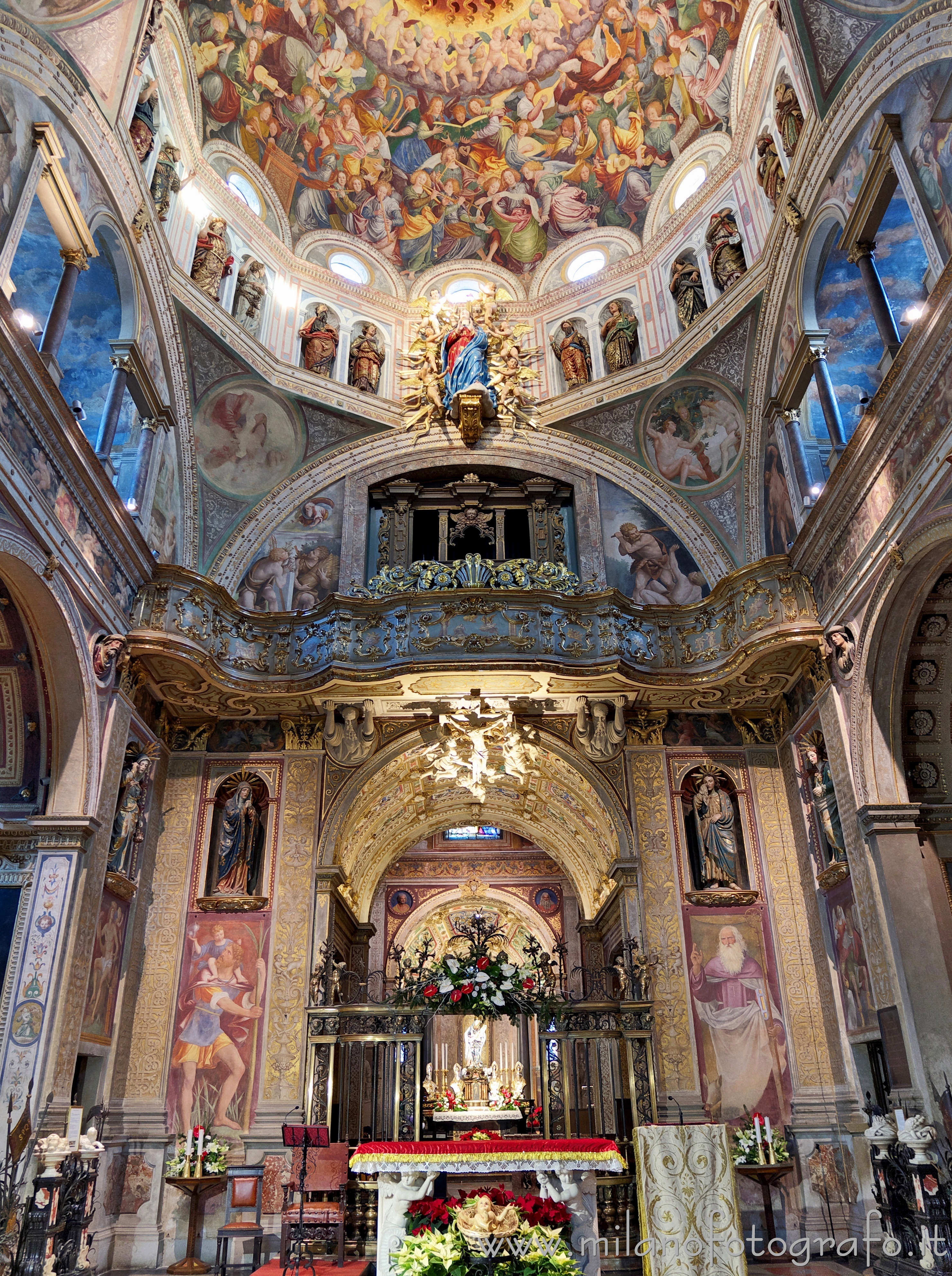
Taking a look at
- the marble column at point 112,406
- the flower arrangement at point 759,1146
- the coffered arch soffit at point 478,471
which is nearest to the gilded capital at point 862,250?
the coffered arch soffit at point 478,471

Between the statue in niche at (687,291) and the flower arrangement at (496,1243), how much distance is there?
51.5ft

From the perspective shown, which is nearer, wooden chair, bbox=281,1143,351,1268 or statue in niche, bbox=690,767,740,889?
wooden chair, bbox=281,1143,351,1268

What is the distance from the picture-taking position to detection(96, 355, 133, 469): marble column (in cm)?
1372

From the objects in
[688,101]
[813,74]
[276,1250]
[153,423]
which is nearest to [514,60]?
[688,101]

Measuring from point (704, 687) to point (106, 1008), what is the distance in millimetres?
10476

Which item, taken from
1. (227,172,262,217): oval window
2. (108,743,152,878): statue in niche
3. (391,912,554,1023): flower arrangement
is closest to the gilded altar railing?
(108,743,152,878): statue in niche

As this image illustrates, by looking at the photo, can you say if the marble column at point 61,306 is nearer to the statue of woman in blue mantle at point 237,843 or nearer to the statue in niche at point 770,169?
the statue of woman in blue mantle at point 237,843

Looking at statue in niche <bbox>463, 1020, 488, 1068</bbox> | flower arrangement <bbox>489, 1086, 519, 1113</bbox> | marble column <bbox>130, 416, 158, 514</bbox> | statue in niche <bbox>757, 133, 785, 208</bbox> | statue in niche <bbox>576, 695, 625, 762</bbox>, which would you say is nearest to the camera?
marble column <bbox>130, 416, 158, 514</bbox>

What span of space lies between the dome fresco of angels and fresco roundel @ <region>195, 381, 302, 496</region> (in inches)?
205

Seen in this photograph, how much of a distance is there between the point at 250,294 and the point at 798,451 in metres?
11.5

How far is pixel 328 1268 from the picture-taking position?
1112 centimetres

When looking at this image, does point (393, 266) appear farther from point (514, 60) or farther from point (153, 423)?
point (153, 423)

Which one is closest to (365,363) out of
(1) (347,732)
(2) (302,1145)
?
(1) (347,732)

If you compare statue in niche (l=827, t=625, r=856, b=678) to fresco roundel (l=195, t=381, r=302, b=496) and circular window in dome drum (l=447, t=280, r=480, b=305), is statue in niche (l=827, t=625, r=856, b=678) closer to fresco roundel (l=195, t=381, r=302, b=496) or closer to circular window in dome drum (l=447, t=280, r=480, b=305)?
fresco roundel (l=195, t=381, r=302, b=496)
